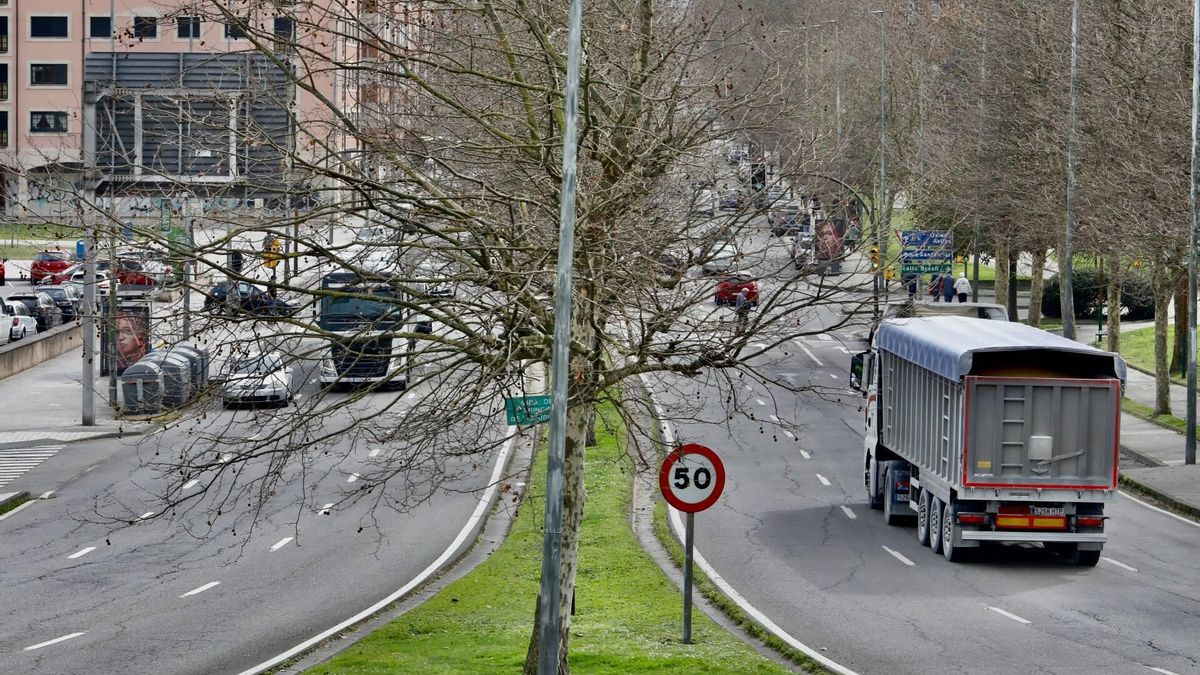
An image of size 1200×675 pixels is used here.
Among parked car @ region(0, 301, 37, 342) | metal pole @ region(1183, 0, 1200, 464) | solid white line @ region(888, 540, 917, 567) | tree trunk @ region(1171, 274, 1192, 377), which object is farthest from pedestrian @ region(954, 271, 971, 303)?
solid white line @ region(888, 540, 917, 567)

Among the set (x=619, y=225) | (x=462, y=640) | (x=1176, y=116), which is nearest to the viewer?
(x=619, y=225)

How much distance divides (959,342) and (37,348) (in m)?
39.4

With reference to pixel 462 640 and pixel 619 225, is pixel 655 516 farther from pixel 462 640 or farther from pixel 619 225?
pixel 619 225

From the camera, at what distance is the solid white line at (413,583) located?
19328 millimetres

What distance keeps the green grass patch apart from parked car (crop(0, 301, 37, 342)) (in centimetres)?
3575

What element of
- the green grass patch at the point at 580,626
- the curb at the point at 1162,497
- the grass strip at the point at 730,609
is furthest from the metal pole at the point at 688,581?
the curb at the point at 1162,497

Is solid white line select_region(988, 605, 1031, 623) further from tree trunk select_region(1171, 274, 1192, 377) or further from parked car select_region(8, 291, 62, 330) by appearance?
parked car select_region(8, 291, 62, 330)

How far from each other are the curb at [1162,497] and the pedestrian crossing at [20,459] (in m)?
22.1

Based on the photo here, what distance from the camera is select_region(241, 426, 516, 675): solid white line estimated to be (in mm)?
19328

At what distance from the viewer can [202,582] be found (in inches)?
1005

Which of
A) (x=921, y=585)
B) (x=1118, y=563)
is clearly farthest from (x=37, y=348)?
(x=1118, y=563)

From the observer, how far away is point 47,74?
9950 centimetres

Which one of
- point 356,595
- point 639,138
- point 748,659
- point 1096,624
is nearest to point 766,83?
point 639,138

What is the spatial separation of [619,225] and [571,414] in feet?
5.75
